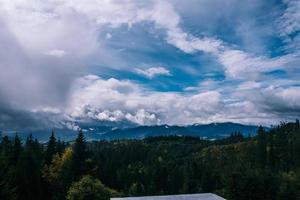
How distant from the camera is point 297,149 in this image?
6575 inches

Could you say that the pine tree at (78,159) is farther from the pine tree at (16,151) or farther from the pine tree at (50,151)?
the pine tree at (16,151)

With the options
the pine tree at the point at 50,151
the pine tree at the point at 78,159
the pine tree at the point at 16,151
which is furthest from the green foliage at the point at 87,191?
the pine tree at the point at 50,151

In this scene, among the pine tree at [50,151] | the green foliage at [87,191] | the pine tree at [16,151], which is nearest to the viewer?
the green foliage at [87,191]

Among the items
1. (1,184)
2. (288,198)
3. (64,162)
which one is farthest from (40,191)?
(288,198)

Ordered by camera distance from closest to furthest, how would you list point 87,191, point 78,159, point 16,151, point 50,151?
point 87,191 < point 78,159 < point 16,151 < point 50,151

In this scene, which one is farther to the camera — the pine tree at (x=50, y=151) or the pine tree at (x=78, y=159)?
the pine tree at (x=50, y=151)

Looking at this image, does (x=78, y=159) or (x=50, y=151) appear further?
(x=50, y=151)

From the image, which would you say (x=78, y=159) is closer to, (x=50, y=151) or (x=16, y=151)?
(x=50, y=151)

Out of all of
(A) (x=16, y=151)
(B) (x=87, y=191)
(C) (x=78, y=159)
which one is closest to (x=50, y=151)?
(A) (x=16, y=151)

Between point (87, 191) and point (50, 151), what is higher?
point (50, 151)

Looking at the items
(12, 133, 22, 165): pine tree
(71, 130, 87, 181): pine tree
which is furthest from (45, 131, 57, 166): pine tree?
(71, 130, 87, 181): pine tree

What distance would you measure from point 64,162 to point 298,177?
202ft

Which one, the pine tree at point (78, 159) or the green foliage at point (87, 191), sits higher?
the pine tree at point (78, 159)

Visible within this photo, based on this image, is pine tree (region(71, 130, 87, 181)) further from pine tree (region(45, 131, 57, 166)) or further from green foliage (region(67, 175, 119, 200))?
green foliage (region(67, 175, 119, 200))
